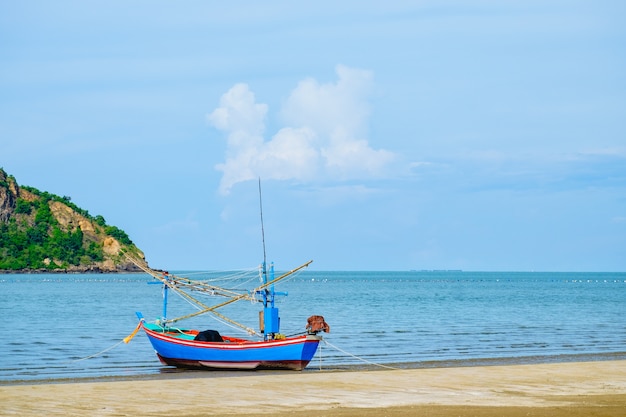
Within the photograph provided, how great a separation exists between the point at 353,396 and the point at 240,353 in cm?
1005

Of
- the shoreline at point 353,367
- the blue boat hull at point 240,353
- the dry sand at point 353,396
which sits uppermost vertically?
the blue boat hull at point 240,353

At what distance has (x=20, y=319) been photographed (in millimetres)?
60688

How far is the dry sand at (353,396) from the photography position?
18344mm

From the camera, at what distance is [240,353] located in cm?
3009

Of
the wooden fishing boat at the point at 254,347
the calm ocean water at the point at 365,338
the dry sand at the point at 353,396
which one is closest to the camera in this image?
the dry sand at the point at 353,396

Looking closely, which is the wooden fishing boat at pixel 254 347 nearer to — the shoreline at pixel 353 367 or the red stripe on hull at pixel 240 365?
the red stripe on hull at pixel 240 365

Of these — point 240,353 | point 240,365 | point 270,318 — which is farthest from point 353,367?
point 240,353

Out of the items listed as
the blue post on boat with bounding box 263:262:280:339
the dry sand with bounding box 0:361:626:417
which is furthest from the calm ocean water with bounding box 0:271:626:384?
the dry sand with bounding box 0:361:626:417

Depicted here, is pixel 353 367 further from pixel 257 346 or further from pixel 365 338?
pixel 365 338

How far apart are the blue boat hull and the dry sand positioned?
10.5ft

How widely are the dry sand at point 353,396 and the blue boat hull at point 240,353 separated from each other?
3205 mm

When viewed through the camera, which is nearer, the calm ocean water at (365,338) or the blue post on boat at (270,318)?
the blue post on boat at (270,318)

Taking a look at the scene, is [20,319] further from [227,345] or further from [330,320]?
[227,345]

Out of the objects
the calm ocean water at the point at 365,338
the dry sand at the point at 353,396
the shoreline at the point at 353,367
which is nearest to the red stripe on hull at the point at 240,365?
the shoreline at the point at 353,367
